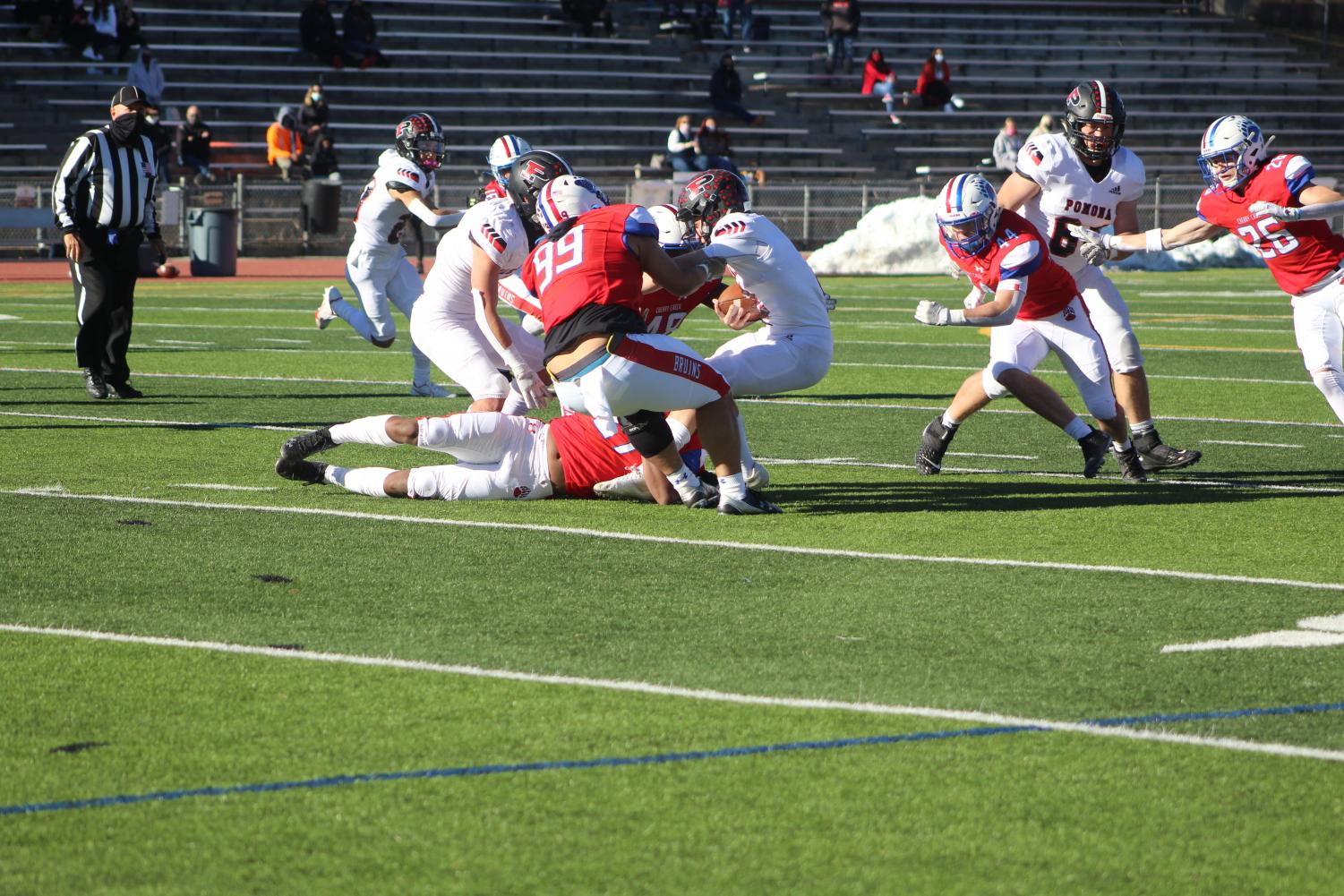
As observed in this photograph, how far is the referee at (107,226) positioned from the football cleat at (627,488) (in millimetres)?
4822

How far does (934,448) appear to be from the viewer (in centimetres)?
869

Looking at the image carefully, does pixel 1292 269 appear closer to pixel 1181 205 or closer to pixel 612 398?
pixel 612 398

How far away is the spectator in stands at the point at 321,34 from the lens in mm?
32719

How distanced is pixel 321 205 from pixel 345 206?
2.82ft

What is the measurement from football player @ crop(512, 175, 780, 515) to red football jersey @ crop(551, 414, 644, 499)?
24 centimetres

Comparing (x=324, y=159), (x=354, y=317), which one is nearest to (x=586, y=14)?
(x=324, y=159)

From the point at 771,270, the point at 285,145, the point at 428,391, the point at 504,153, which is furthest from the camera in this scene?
the point at 285,145

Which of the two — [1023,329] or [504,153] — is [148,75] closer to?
[504,153]

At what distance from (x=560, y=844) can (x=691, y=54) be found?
35086mm

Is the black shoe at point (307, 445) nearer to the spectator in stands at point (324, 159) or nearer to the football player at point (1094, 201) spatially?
the football player at point (1094, 201)

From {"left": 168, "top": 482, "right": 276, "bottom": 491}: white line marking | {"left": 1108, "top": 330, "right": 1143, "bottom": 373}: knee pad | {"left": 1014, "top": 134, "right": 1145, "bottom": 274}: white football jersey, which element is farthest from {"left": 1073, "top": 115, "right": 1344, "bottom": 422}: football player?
{"left": 168, "top": 482, "right": 276, "bottom": 491}: white line marking

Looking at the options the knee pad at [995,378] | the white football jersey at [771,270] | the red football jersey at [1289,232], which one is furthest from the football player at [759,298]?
the red football jersey at [1289,232]

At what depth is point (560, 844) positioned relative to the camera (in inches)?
140

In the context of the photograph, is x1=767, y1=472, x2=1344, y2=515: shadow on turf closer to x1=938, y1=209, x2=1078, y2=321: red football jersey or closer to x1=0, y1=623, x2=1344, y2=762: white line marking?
x1=938, y1=209, x2=1078, y2=321: red football jersey
